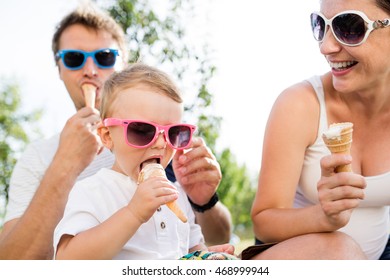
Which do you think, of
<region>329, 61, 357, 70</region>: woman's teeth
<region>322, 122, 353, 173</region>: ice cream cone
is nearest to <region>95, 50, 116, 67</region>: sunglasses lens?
<region>329, 61, 357, 70</region>: woman's teeth

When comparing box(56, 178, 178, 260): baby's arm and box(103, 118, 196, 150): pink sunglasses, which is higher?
box(103, 118, 196, 150): pink sunglasses

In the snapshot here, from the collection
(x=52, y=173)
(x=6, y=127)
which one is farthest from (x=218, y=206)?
(x=6, y=127)

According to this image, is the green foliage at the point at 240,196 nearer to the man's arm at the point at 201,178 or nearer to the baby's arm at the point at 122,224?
the man's arm at the point at 201,178

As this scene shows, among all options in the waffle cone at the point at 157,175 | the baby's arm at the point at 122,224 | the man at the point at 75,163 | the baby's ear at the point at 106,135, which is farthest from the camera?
the man at the point at 75,163

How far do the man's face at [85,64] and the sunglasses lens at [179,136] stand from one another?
1.05 meters

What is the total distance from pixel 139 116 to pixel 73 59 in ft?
4.09

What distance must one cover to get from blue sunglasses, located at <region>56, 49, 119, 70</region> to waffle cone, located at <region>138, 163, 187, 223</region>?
132 cm

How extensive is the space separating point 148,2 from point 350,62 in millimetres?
3628

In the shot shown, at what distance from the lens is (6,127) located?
12.6 m

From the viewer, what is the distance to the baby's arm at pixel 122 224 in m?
2.11

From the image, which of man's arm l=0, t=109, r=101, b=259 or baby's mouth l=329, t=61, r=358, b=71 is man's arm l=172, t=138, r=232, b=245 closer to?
man's arm l=0, t=109, r=101, b=259

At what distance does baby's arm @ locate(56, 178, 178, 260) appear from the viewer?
2.11m

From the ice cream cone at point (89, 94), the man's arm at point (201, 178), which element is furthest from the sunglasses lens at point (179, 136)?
the ice cream cone at point (89, 94)

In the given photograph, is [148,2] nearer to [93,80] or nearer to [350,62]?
[93,80]
